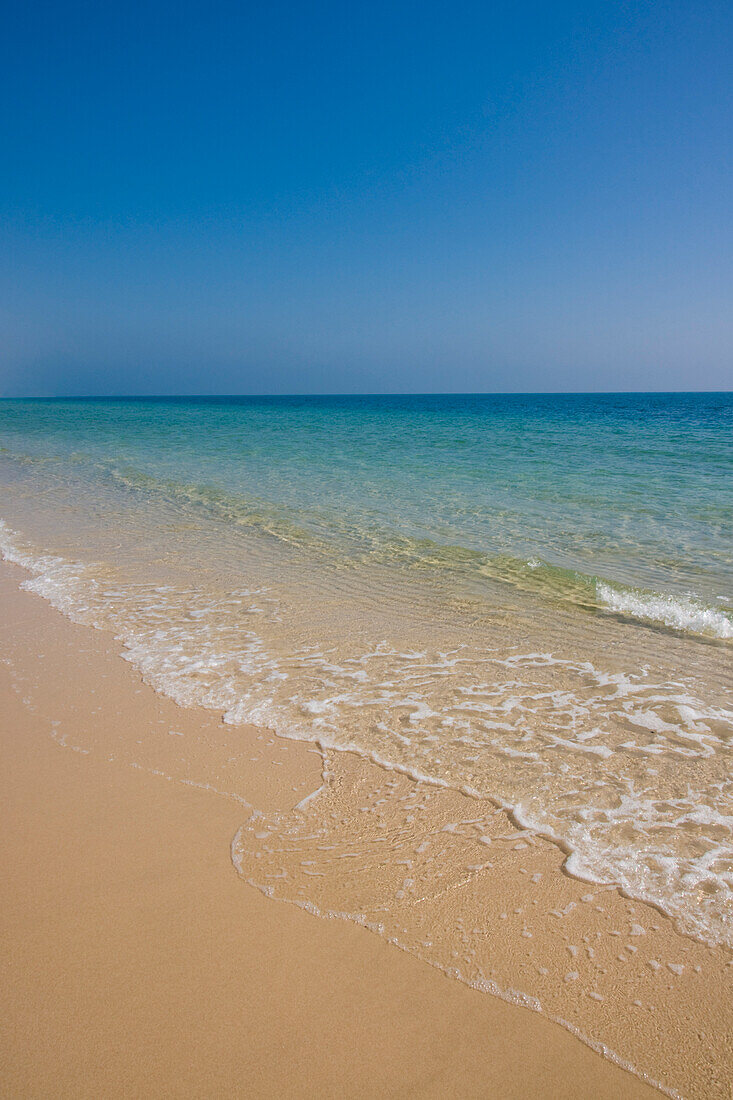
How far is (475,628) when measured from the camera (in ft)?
20.1

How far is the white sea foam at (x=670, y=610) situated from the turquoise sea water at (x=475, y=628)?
0.10 ft

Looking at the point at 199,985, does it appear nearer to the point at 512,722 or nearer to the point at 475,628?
the point at 512,722

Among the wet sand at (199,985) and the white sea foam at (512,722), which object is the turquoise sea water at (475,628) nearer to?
the white sea foam at (512,722)

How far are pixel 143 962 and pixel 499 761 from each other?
7.20 feet

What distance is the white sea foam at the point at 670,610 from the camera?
600 centimetres

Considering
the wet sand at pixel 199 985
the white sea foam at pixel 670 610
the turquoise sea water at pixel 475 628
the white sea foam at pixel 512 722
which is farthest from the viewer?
the white sea foam at pixel 670 610

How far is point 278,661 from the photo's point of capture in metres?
5.29

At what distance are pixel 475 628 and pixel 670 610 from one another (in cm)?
209

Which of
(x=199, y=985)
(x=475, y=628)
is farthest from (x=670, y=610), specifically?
(x=199, y=985)

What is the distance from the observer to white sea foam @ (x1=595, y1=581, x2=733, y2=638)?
19.7 feet

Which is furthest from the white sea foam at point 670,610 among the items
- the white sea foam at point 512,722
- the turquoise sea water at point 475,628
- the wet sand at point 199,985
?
the wet sand at point 199,985

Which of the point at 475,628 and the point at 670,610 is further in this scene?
the point at 670,610

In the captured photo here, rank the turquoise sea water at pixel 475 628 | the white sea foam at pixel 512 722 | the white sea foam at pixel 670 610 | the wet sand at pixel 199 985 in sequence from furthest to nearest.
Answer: the white sea foam at pixel 670 610 < the turquoise sea water at pixel 475 628 < the white sea foam at pixel 512 722 < the wet sand at pixel 199 985

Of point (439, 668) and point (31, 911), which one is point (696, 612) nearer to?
point (439, 668)
